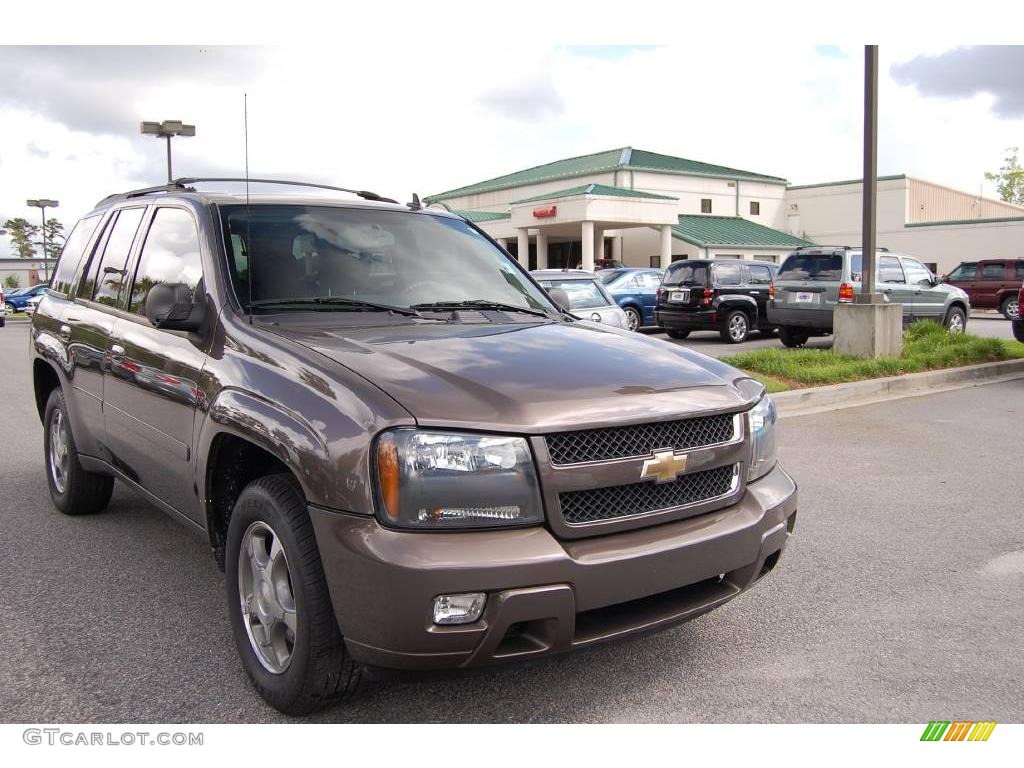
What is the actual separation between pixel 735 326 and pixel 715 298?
770mm

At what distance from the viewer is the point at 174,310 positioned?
11.5ft

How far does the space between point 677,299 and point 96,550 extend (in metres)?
14.4

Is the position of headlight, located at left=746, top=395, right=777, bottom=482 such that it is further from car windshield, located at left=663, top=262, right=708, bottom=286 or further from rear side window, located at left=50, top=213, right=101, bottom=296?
car windshield, located at left=663, top=262, right=708, bottom=286

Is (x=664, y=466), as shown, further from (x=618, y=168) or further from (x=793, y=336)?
(x=618, y=168)

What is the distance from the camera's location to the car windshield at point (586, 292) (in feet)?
45.1

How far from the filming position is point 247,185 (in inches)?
163

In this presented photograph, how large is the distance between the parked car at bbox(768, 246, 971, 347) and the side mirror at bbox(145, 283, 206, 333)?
13.1 metres

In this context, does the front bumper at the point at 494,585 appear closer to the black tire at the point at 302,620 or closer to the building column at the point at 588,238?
the black tire at the point at 302,620

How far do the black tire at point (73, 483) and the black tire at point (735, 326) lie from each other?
14.1 m

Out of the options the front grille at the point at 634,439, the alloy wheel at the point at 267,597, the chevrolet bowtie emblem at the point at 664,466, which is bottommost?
the alloy wheel at the point at 267,597

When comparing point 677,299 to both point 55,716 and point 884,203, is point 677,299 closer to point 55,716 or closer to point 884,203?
point 55,716

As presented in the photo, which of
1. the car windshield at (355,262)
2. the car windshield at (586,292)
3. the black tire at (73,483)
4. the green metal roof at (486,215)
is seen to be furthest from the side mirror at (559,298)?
the green metal roof at (486,215)
